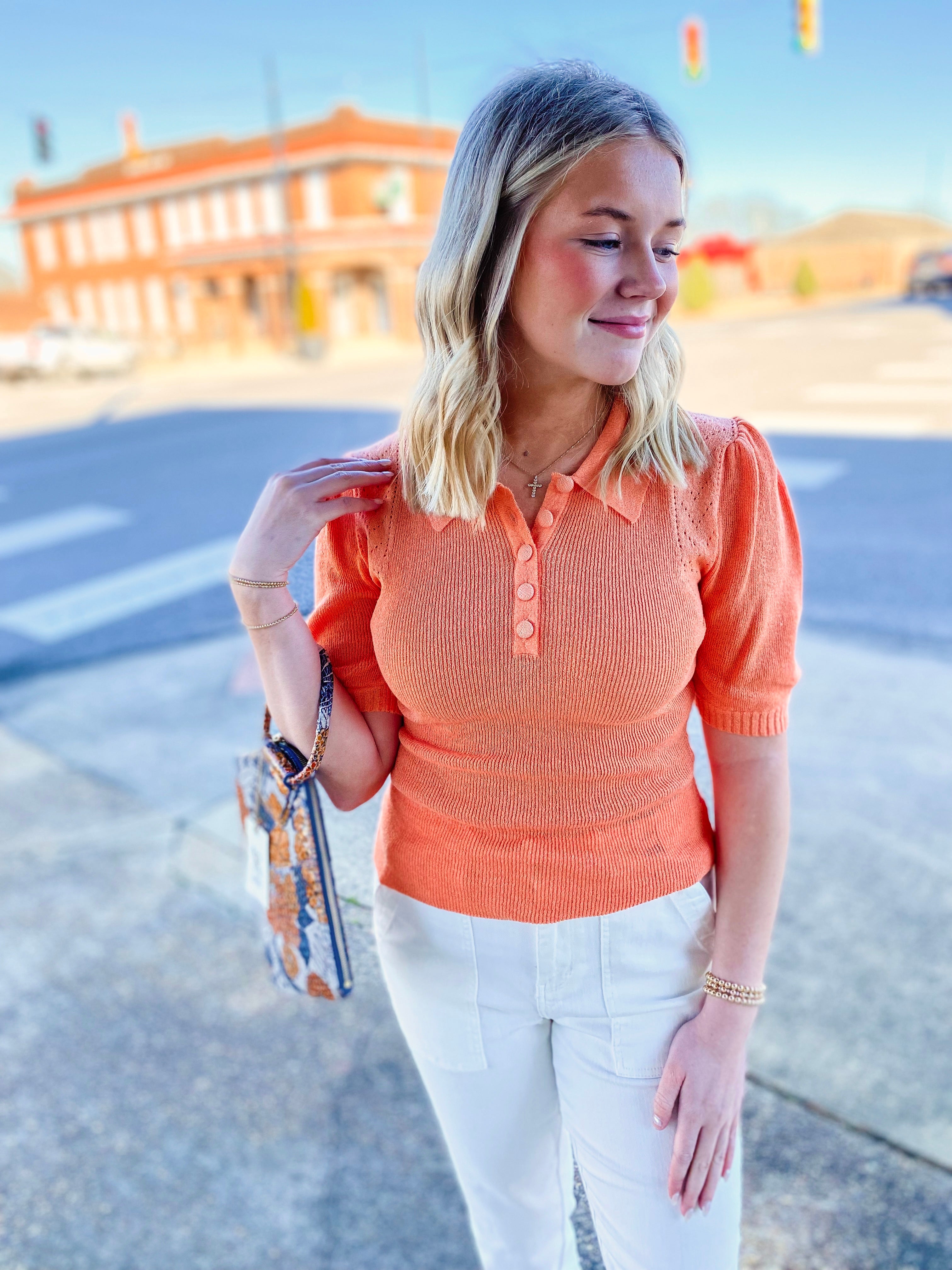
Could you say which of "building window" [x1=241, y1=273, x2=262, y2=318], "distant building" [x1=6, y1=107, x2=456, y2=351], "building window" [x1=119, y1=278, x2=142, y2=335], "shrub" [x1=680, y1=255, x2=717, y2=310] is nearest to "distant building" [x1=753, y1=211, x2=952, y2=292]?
"shrub" [x1=680, y1=255, x2=717, y2=310]

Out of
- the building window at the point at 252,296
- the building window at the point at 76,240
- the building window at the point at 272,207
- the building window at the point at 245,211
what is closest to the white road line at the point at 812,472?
the building window at the point at 272,207

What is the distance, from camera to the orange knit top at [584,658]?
1218mm

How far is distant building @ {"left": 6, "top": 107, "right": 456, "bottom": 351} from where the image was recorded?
3014 centimetres

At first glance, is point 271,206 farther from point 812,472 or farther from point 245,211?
point 812,472

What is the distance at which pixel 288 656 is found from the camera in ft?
4.36

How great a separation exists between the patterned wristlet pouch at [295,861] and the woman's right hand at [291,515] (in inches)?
6.4

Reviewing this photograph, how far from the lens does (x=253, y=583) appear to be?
50.9 inches

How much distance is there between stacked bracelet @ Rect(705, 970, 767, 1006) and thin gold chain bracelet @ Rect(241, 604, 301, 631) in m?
0.72

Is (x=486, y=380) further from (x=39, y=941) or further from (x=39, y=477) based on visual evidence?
(x=39, y=477)

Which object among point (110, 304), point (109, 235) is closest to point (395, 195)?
point (109, 235)

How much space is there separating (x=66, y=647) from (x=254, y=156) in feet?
103

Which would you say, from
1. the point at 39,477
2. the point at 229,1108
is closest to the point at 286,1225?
the point at 229,1108

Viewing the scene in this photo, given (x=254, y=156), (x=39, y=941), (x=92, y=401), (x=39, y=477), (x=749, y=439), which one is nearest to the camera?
(x=749, y=439)

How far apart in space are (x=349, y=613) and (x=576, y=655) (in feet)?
1.17
